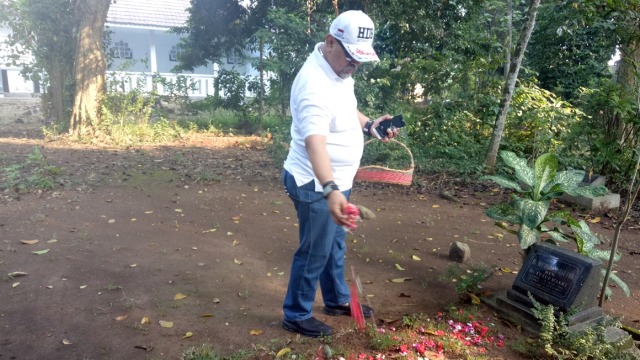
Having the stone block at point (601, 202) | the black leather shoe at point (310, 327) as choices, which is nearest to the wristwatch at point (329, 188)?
the black leather shoe at point (310, 327)

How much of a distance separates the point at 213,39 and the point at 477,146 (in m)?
7.00

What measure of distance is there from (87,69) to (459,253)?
8.65 meters

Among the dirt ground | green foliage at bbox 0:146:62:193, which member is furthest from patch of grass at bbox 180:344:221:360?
green foliage at bbox 0:146:62:193

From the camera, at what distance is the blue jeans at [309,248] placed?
275 cm

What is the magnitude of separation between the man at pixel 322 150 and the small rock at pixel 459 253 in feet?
5.66

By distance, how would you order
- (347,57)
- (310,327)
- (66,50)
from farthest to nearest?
1. (66,50)
2. (310,327)
3. (347,57)

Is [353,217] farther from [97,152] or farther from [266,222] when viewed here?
[97,152]

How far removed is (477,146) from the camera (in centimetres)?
866

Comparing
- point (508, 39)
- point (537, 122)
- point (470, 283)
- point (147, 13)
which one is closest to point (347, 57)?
point (470, 283)

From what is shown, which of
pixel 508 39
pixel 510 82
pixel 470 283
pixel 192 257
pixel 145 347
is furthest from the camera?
pixel 508 39

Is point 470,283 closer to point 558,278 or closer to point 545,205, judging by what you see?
point 558,278

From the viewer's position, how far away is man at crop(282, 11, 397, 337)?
2494mm

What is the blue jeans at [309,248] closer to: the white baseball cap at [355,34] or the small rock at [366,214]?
the white baseball cap at [355,34]

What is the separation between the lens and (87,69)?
10.0 metres
